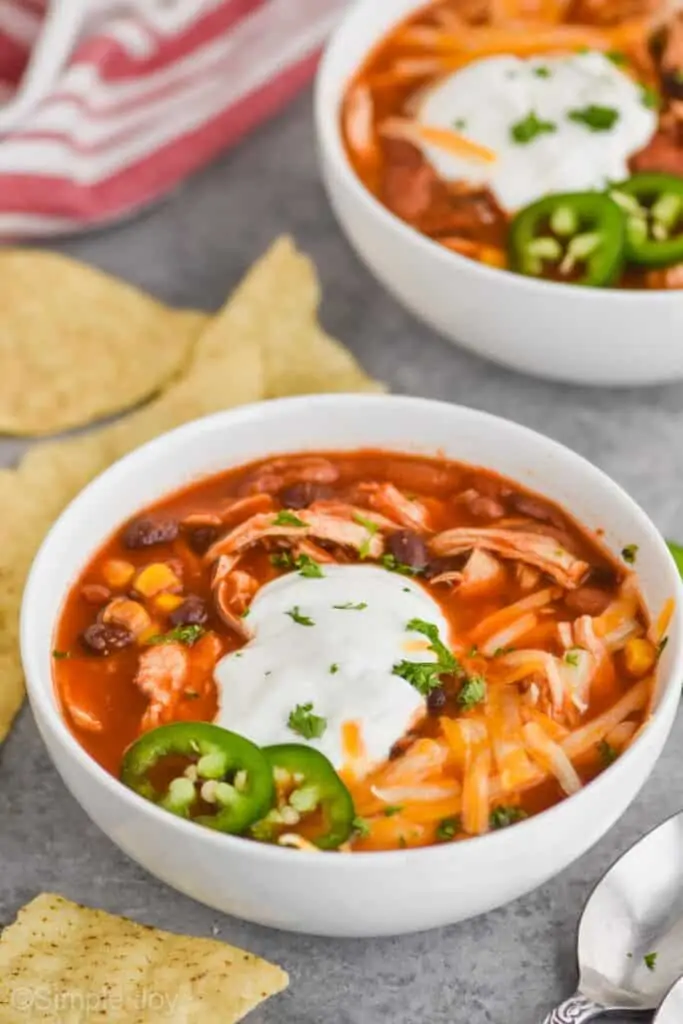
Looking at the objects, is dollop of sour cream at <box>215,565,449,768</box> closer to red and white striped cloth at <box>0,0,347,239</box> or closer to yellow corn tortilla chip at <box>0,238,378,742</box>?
yellow corn tortilla chip at <box>0,238,378,742</box>

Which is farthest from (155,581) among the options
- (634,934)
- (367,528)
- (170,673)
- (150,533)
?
(634,934)

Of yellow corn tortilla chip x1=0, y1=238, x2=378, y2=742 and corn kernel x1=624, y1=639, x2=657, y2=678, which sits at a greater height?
corn kernel x1=624, y1=639, x2=657, y2=678

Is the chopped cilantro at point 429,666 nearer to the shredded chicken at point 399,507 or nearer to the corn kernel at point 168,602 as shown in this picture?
the shredded chicken at point 399,507

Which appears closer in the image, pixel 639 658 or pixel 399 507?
pixel 639 658

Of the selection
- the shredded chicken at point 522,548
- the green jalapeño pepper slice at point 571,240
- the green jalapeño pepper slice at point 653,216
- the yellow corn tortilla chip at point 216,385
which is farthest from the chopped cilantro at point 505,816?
the green jalapeño pepper slice at point 653,216

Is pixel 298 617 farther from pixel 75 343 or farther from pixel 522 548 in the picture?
pixel 75 343

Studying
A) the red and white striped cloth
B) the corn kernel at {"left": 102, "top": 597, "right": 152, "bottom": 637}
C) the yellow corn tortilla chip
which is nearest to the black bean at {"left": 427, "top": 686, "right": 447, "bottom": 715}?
the corn kernel at {"left": 102, "top": 597, "right": 152, "bottom": 637}

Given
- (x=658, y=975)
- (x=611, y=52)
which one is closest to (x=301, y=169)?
(x=611, y=52)
